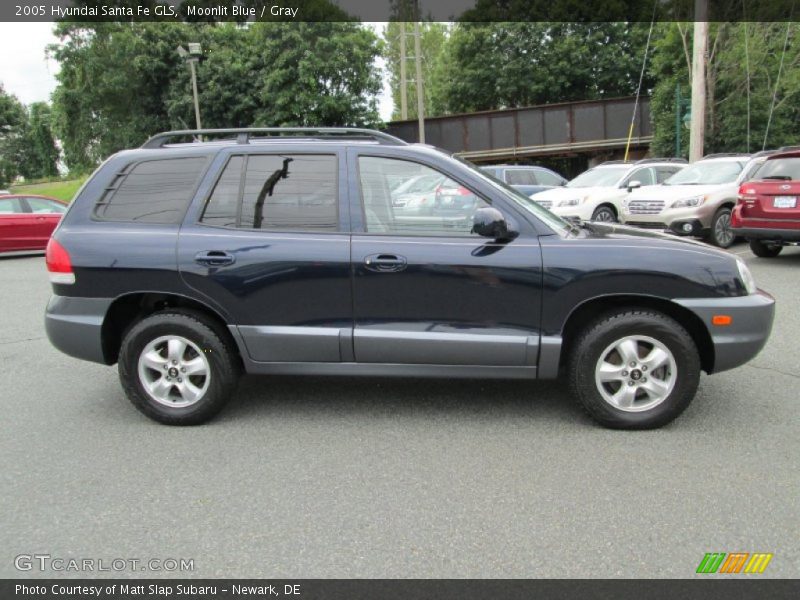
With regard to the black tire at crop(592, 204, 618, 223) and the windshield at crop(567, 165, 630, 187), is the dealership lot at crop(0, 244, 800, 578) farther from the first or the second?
the windshield at crop(567, 165, 630, 187)

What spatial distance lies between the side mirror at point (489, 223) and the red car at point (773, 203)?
24.3 ft

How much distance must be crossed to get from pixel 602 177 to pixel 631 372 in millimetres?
11764

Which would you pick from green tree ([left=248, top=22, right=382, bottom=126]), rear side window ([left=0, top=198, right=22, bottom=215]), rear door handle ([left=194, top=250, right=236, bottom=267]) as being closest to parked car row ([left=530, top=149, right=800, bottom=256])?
rear door handle ([left=194, top=250, right=236, bottom=267])

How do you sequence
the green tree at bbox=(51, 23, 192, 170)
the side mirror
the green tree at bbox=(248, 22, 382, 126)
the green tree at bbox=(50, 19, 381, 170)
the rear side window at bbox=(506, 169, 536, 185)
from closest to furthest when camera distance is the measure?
1. the side mirror
2. the rear side window at bbox=(506, 169, 536, 185)
3. the green tree at bbox=(248, 22, 382, 126)
4. the green tree at bbox=(50, 19, 381, 170)
5. the green tree at bbox=(51, 23, 192, 170)

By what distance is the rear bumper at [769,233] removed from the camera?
31.5 feet

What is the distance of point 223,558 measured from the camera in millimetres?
2920

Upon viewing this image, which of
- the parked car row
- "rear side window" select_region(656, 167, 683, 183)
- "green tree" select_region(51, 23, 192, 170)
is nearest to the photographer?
the parked car row

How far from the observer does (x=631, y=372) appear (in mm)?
4141

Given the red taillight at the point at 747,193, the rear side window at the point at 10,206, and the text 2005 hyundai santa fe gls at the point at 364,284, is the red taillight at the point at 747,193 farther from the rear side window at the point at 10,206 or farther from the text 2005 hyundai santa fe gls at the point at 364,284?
the rear side window at the point at 10,206

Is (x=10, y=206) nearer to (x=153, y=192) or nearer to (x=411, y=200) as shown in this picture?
(x=153, y=192)

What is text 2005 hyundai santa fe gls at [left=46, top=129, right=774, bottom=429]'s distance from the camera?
4109 mm

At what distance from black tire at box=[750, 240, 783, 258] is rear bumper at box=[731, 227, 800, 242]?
97 centimetres

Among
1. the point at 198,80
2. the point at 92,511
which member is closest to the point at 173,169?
the point at 92,511

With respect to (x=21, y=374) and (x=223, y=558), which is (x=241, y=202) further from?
(x=21, y=374)
